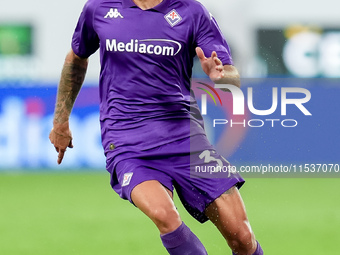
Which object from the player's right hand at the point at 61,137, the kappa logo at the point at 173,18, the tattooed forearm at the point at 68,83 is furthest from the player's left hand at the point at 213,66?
the player's right hand at the point at 61,137

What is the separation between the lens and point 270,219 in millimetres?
9117

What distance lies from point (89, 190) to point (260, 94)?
2739mm

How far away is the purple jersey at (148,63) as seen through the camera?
5.05 metres

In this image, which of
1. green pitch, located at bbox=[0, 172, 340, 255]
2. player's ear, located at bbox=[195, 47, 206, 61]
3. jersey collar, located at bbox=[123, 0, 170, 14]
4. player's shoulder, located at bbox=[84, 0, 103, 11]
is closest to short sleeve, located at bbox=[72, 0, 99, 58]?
player's shoulder, located at bbox=[84, 0, 103, 11]

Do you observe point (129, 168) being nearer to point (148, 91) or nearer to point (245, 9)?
point (148, 91)

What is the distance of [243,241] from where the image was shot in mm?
5102

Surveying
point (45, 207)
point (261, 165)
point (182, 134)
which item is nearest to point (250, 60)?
point (261, 165)

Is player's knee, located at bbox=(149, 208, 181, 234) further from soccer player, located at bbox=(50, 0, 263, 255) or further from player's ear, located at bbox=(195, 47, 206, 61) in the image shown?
player's ear, located at bbox=(195, 47, 206, 61)

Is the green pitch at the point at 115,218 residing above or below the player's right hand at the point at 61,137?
below

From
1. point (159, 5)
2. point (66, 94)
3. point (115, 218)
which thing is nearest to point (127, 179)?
point (66, 94)

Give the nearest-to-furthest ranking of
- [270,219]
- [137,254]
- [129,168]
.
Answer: [129,168]
[137,254]
[270,219]

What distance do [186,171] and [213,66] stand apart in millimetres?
697

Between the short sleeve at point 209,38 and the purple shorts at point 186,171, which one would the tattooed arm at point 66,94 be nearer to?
the purple shorts at point 186,171

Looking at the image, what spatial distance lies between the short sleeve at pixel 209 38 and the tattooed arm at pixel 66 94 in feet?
2.97
